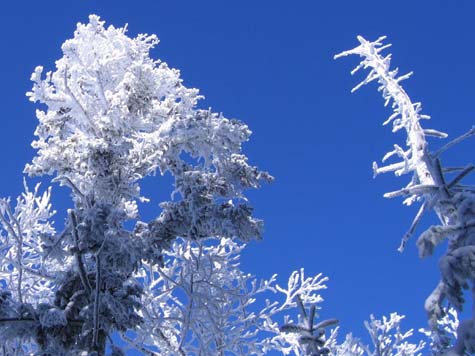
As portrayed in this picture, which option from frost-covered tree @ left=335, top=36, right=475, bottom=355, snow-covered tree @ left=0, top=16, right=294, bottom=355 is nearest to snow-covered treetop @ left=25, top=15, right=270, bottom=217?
snow-covered tree @ left=0, top=16, right=294, bottom=355

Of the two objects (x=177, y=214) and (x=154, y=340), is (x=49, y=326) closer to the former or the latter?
(x=177, y=214)

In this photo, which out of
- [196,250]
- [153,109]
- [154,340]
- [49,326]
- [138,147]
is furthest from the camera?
[196,250]

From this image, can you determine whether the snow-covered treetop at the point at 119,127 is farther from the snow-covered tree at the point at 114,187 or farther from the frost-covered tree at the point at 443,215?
the frost-covered tree at the point at 443,215

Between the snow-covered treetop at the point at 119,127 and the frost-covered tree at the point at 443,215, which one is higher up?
the snow-covered treetop at the point at 119,127

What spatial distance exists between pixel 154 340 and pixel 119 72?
21.4 ft

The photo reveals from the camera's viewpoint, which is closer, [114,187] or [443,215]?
[443,215]

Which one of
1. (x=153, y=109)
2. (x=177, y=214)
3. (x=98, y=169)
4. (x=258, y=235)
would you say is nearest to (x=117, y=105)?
(x=153, y=109)

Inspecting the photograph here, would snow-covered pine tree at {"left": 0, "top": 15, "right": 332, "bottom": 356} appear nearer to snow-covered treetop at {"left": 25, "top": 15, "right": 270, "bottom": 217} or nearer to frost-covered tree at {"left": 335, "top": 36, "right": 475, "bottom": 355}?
snow-covered treetop at {"left": 25, "top": 15, "right": 270, "bottom": 217}

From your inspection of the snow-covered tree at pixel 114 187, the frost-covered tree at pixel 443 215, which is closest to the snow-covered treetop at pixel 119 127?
the snow-covered tree at pixel 114 187

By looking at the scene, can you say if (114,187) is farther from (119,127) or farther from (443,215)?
(443,215)

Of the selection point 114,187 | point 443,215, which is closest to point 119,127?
point 114,187

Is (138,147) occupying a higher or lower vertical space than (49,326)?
higher

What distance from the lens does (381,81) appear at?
10250mm

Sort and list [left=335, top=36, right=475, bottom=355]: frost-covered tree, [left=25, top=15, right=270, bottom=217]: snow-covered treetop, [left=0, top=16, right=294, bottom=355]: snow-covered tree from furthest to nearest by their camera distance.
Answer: [left=25, top=15, right=270, bottom=217]: snow-covered treetop < [left=0, top=16, right=294, bottom=355]: snow-covered tree < [left=335, top=36, right=475, bottom=355]: frost-covered tree
